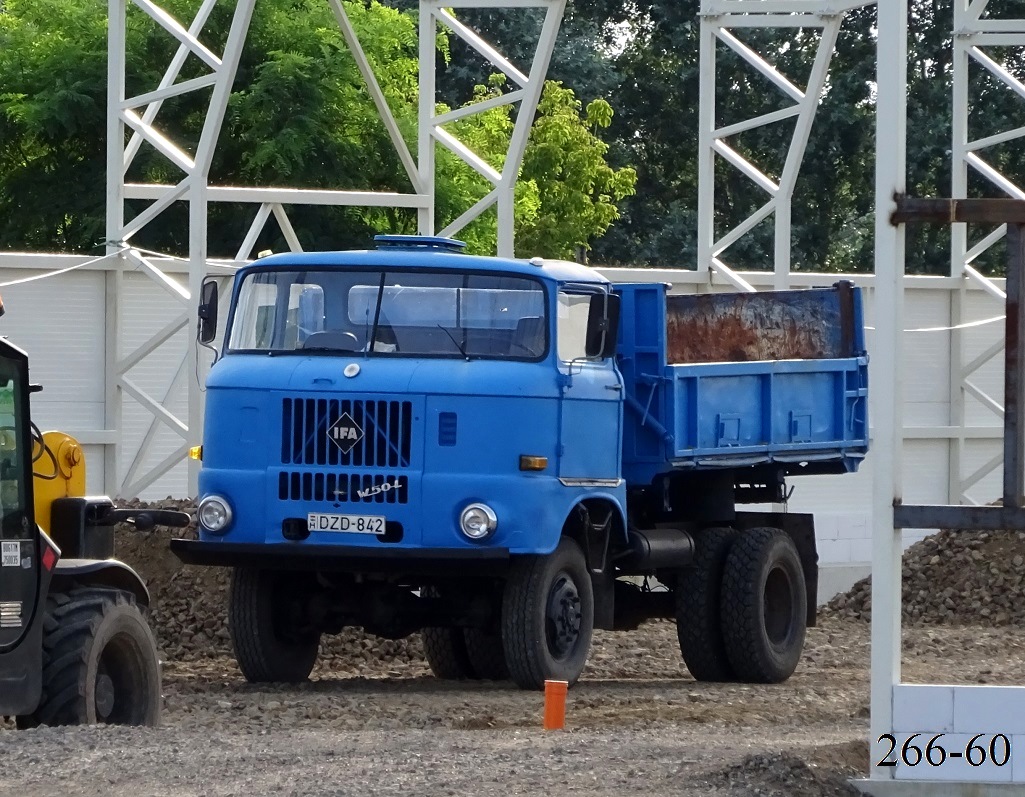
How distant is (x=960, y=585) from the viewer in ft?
61.3

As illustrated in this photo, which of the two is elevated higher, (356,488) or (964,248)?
(964,248)

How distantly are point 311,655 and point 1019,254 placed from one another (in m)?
6.72

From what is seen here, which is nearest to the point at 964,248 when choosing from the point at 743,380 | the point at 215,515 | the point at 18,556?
the point at 743,380

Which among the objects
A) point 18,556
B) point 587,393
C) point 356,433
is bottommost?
point 18,556

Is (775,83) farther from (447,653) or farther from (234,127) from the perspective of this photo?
(234,127)

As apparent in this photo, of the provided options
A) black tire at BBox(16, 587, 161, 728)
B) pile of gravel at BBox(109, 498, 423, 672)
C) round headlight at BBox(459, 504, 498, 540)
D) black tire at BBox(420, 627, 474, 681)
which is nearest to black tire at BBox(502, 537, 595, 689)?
round headlight at BBox(459, 504, 498, 540)

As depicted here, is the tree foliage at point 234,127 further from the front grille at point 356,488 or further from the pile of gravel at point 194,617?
the front grille at point 356,488

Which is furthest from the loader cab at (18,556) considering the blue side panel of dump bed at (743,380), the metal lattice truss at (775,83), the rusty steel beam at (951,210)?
the metal lattice truss at (775,83)

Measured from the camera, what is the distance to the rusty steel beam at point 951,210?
7023mm

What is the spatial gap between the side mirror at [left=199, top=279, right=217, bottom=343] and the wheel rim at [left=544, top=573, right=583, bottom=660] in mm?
2569

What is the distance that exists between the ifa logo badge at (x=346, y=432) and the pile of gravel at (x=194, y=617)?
117 inches

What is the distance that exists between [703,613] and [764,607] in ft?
1.77

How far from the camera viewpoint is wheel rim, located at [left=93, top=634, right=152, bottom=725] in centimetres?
923

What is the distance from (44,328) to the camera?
15867 millimetres
